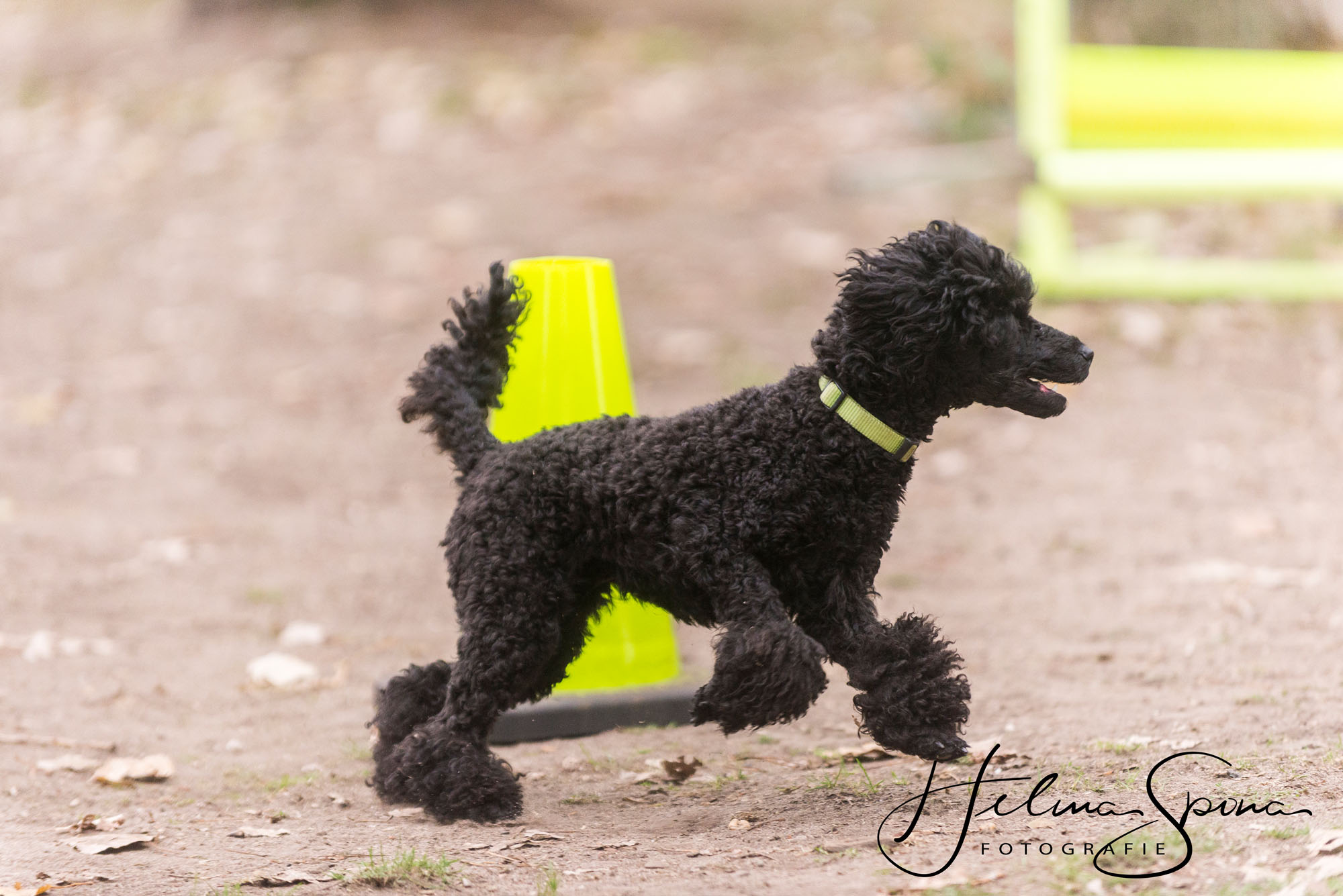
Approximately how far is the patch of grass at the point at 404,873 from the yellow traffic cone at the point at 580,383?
1214 millimetres

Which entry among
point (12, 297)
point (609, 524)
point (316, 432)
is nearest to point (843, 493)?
point (609, 524)

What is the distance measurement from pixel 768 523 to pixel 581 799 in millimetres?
974

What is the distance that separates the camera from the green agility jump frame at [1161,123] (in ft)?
26.3

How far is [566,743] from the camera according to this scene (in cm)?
415

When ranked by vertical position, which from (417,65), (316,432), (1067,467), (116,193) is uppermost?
(417,65)

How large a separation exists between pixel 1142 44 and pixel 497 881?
10.00m

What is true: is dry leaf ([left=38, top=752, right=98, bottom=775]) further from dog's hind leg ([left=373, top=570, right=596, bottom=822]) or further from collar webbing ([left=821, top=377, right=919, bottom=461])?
collar webbing ([left=821, top=377, right=919, bottom=461])

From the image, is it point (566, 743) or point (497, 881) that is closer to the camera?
point (497, 881)

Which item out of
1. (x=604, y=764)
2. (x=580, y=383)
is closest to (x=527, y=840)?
(x=604, y=764)

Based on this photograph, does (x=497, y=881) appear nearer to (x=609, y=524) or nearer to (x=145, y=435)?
(x=609, y=524)

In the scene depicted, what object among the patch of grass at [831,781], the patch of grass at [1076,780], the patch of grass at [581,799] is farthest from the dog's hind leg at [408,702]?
the patch of grass at [1076,780]

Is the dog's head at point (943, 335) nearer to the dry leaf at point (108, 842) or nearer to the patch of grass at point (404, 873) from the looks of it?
the patch of grass at point (404, 873)

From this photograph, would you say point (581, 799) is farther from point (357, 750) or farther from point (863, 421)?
point (863, 421)

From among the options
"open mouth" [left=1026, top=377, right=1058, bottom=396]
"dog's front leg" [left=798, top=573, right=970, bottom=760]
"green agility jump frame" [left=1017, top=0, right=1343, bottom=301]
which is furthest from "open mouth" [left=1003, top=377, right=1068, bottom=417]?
"green agility jump frame" [left=1017, top=0, right=1343, bottom=301]
